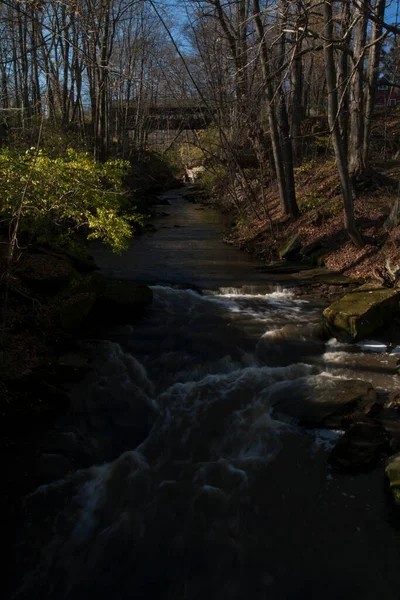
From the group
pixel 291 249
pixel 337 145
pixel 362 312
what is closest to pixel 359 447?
pixel 362 312

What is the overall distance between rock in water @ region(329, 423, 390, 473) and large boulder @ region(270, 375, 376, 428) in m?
0.46

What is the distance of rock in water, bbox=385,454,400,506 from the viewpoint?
495cm

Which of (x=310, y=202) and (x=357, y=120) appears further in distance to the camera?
(x=310, y=202)

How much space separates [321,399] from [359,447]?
49.4 inches

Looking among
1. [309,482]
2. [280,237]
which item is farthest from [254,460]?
[280,237]

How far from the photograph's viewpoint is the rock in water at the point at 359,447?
5559mm

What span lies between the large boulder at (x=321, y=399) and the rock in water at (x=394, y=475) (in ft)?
3.49

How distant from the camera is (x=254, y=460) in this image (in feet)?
19.7

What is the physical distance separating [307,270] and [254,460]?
817 centimetres

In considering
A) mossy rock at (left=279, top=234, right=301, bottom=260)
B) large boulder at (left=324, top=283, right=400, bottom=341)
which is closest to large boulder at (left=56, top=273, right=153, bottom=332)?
large boulder at (left=324, top=283, right=400, bottom=341)

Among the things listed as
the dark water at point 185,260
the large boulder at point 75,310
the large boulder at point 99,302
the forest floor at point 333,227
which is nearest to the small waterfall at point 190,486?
the large boulder at point 75,310

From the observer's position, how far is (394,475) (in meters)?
5.07

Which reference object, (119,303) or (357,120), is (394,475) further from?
(357,120)

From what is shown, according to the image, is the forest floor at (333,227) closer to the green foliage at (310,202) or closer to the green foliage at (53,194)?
the green foliage at (310,202)
